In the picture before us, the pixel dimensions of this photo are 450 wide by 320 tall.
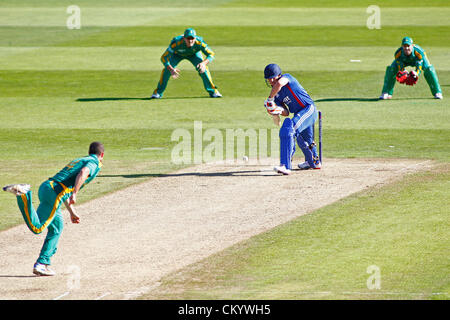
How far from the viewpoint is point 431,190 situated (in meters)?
13.6

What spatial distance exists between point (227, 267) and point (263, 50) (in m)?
23.5

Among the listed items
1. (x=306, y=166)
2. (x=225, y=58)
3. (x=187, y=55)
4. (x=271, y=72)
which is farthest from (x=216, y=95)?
(x=271, y=72)

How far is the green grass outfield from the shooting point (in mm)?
9859

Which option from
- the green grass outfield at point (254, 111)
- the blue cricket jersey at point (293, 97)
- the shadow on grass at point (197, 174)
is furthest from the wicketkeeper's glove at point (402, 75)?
the shadow on grass at point (197, 174)

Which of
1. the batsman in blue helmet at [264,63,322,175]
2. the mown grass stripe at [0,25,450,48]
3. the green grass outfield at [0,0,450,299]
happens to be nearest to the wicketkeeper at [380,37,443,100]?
the green grass outfield at [0,0,450,299]

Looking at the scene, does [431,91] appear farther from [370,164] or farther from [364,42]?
[364,42]

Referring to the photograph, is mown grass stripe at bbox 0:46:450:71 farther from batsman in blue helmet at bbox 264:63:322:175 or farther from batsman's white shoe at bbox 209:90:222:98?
batsman in blue helmet at bbox 264:63:322:175

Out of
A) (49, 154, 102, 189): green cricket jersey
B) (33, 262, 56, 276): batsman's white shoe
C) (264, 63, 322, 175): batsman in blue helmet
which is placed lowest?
(33, 262, 56, 276): batsman's white shoe

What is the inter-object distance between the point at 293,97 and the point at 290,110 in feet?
1.11

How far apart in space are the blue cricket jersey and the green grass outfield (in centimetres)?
195

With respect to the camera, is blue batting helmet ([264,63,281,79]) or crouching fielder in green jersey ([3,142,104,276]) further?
blue batting helmet ([264,63,281,79])

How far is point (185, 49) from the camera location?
23.0 meters

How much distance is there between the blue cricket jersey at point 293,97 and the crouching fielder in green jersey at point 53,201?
18.6ft

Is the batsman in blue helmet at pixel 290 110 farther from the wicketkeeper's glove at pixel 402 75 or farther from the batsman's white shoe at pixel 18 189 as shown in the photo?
the wicketkeeper's glove at pixel 402 75
